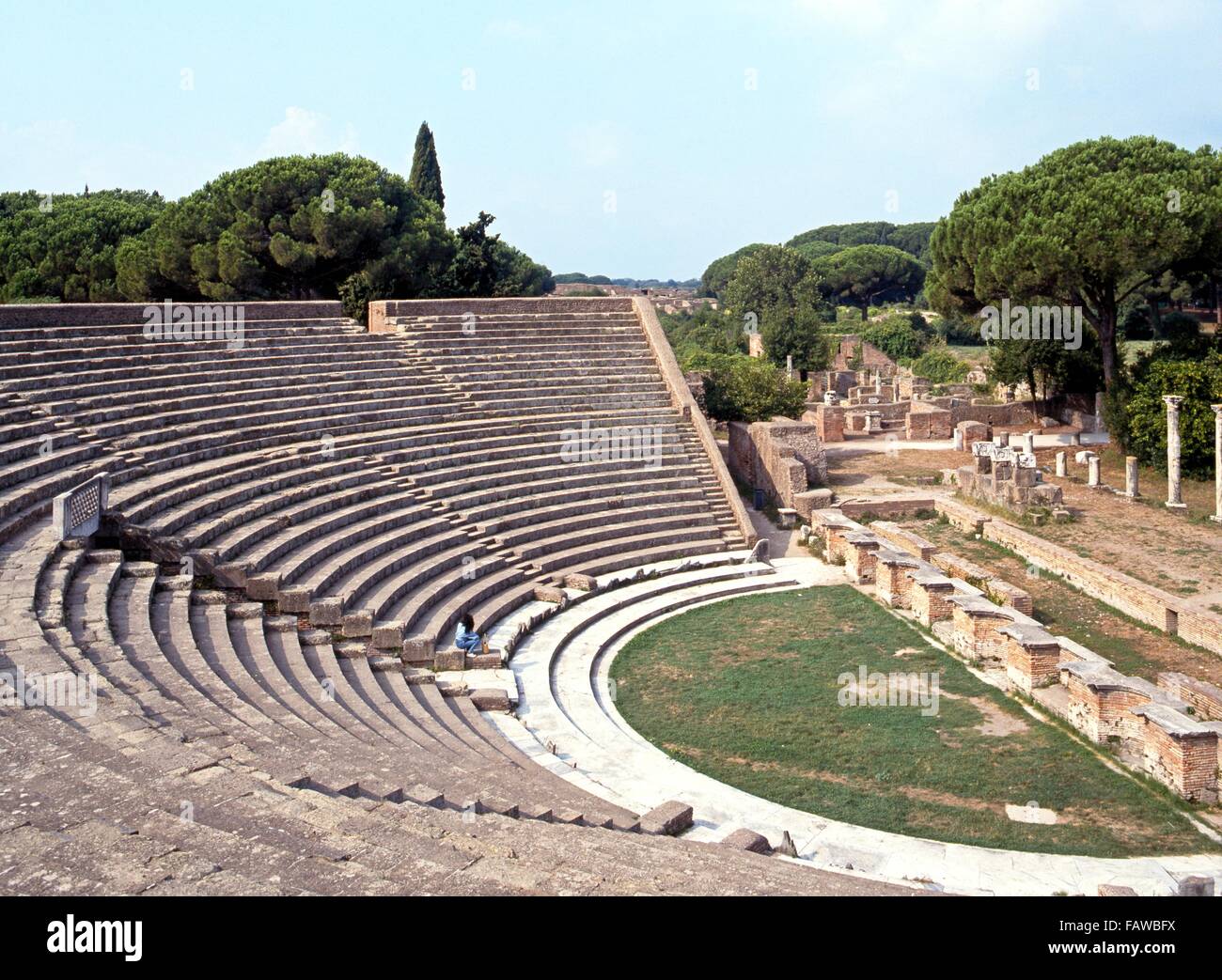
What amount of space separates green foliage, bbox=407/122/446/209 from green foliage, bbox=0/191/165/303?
1367 centimetres

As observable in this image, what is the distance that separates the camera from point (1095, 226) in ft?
90.1

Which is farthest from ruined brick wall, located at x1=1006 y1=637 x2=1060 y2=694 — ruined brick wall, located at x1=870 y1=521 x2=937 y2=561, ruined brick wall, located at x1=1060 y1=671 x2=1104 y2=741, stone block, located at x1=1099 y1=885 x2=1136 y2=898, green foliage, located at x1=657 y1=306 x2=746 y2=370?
green foliage, located at x1=657 y1=306 x2=746 y2=370

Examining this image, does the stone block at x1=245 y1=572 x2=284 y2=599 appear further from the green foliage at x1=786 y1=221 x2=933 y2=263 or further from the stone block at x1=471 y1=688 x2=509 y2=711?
the green foliage at x1=786 y1=221 x2=933 y2=263

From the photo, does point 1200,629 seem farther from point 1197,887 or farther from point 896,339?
point 896,339

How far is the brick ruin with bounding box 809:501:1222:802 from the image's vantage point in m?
10.6

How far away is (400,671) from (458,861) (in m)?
7.42

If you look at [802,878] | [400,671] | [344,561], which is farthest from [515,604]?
[802,878]

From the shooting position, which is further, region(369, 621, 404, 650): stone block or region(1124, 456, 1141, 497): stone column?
region(1124, 456, 1141, 497): stone column

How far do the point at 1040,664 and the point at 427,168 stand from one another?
39517mm

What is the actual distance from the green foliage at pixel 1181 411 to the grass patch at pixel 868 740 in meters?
Result: 13.2

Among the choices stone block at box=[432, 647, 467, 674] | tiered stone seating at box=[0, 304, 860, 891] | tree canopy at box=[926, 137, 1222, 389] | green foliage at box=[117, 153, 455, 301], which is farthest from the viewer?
green foliage at box=[117, 153, 455, 301]
